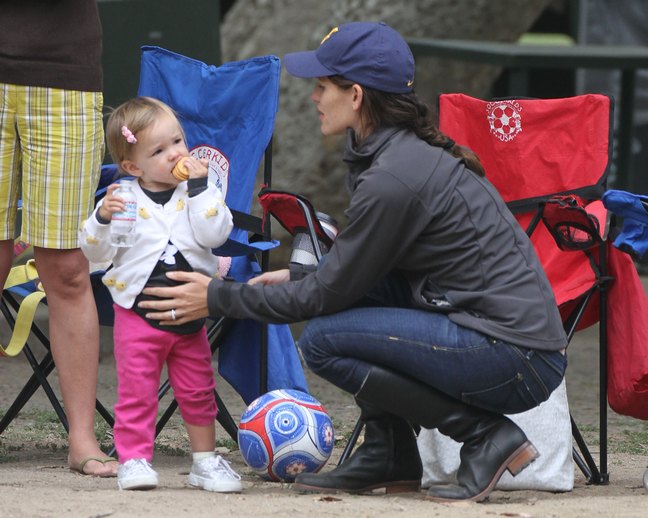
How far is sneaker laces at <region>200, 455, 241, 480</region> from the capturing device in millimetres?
3770

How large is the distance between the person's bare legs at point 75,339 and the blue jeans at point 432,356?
80 cm

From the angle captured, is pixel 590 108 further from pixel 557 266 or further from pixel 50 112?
pixel 50 112

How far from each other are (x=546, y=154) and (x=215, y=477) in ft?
5.35

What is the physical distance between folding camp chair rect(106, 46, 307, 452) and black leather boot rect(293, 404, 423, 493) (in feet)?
1.92

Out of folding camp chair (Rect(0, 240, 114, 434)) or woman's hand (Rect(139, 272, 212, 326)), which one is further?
folding camp chair (Rect(0, 240, 114, 434))

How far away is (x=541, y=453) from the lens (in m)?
4.02

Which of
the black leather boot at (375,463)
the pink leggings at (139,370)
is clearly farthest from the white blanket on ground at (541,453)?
the pink leggings at (139,370)

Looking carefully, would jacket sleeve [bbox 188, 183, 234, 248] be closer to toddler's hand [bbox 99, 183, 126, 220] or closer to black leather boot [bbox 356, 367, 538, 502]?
toddler's hand [bbox 99, 183, 126, 220]

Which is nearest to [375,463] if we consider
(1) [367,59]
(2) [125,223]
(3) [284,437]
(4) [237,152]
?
(3) [284,437]

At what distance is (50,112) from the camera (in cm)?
388

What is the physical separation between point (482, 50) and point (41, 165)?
439 centimetres

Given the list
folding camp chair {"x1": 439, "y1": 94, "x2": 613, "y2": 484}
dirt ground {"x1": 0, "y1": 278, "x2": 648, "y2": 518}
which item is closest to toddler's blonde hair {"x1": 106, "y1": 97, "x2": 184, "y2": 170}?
dirt ground {"x1": 0, "y1": 278, "x2": 648, "y2": 518}

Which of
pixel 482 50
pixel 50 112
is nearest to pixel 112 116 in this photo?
pixel 50 112

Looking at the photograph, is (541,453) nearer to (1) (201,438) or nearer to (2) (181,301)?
(1) (201,438)
